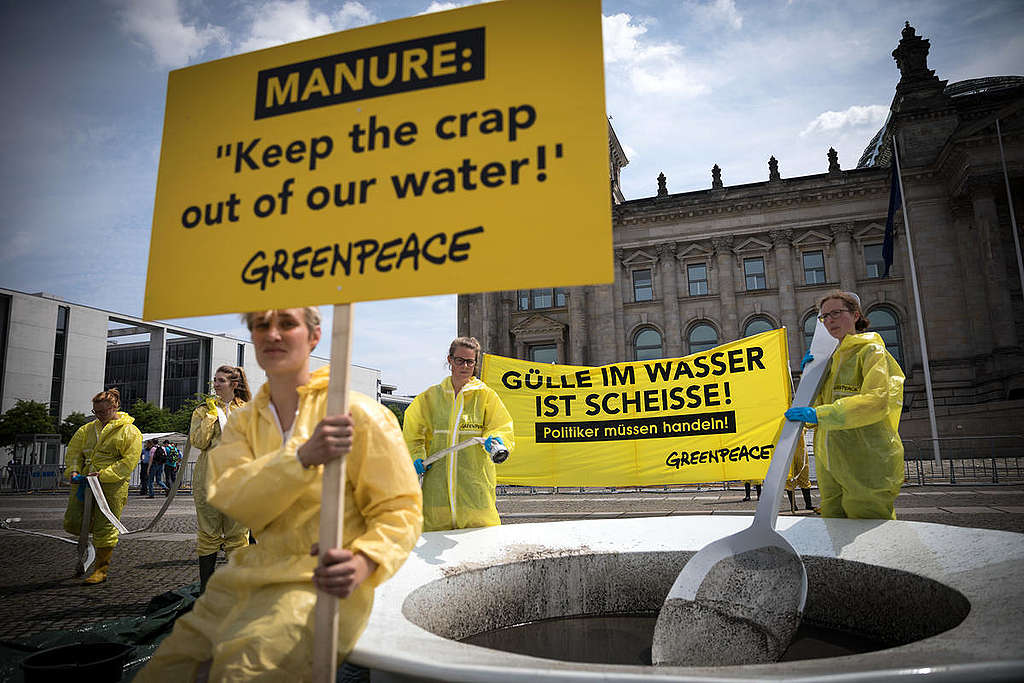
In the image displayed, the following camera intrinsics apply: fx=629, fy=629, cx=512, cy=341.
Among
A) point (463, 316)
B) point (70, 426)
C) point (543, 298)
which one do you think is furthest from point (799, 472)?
point (70, 426)

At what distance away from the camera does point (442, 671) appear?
142cm

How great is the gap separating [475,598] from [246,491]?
1.59 metres

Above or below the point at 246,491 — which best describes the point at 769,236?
above

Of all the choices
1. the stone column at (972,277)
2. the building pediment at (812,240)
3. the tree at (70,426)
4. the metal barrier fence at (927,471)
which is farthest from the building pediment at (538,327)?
the tree at (70,426)

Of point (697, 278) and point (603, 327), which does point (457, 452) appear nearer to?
point (603, 327)

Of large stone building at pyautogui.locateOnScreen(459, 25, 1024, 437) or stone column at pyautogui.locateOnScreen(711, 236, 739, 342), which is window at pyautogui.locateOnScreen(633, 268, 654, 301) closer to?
large stone building at pyautogui.locateOnScreen(459, 25, 1024, 437)

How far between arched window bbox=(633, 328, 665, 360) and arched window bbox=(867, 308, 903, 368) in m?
11.0

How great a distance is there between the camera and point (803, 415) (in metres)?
3.04

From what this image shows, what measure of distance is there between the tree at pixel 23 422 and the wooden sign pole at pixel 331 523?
47219mm

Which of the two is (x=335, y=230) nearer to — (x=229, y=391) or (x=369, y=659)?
(x=369, y=659)

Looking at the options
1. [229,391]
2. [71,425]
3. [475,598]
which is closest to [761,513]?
[475,598]

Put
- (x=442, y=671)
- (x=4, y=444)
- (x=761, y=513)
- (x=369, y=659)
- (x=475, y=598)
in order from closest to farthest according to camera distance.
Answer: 1. (x=442, y=671)
2. (x=369, y=659)
3. (x=761, y=513)
4. (x=475, y=598)
5. (x=4, y=444)

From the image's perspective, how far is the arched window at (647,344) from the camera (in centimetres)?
3694

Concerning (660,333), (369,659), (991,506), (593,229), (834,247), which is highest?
(834,247)
